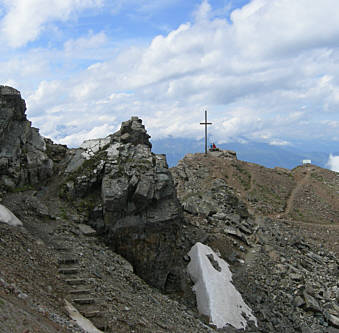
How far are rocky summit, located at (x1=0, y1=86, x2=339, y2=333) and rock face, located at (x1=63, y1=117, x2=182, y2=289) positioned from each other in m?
0.08

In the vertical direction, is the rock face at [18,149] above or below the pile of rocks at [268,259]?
above

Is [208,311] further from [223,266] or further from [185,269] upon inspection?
[223,266]

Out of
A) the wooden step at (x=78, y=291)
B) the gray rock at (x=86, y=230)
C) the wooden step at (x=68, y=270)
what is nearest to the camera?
the wooden step at (x=78, y=291)

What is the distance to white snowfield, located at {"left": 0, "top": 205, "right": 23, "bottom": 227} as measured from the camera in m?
18.4

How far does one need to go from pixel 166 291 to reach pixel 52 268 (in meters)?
11.3

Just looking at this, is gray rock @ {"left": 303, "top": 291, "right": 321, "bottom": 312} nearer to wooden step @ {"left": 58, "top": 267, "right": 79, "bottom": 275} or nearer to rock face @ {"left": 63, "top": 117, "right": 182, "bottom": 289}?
rock face @ {"left": 63, "top": 117, "right": 182, "bottom": 289}

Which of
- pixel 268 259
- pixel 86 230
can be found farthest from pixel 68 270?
pixel 268 259

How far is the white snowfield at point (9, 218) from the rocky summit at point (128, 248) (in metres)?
0.08

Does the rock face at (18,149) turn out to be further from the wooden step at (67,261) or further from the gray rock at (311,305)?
the gray rock at (311,305)

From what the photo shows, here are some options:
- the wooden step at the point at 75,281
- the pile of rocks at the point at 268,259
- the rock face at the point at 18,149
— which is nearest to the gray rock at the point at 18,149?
the rock face at the point at 18,149

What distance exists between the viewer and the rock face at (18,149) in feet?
79.5

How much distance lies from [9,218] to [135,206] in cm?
890

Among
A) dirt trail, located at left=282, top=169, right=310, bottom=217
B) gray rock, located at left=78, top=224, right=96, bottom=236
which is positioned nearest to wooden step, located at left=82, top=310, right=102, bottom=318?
gray rock, located at left=78, top=224, right=96, bottom=236

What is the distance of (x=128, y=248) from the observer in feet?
78.9
